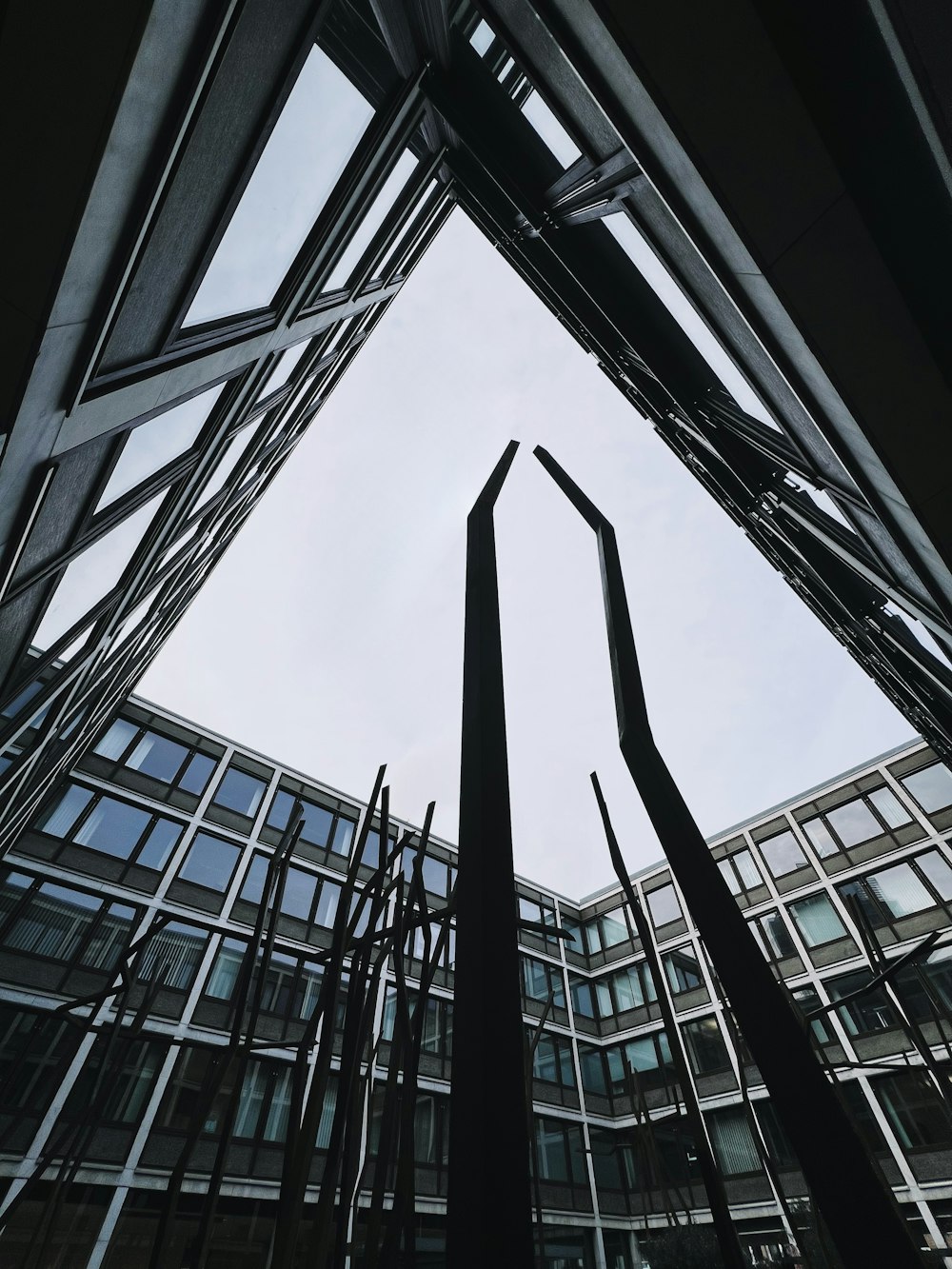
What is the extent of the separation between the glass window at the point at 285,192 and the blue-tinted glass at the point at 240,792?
17.5 m

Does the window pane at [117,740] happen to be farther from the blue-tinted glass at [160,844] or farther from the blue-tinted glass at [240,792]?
the blue-tinted glass at [240,792]

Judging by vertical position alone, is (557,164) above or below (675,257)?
above

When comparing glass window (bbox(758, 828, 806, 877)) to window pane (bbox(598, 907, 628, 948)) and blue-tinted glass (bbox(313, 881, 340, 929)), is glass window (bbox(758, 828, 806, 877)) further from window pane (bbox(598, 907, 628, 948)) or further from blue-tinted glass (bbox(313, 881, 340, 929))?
blue-tinted glass (bbox(313, 881, 340, 929))

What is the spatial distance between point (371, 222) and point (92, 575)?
4653 millimetres

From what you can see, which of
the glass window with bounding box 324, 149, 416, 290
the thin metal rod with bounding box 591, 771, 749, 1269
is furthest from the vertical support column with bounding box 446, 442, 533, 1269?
the glass window with bounding box 324, 149, 416, 290

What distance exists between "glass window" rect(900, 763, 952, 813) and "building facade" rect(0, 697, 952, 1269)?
0.06 meters

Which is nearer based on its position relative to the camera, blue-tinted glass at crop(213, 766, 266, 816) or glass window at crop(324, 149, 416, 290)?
glass window at crop(324, 149, 416, 290)

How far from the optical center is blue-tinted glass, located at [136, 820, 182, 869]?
16438 millimetres

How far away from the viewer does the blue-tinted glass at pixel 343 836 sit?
2055 centimetres

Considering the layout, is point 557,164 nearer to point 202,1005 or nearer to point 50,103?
point 50,103

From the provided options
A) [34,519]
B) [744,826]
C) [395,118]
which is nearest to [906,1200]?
[744,826]

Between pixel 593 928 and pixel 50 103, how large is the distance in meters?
29.3

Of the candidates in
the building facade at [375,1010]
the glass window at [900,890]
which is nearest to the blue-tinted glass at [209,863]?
the building facade at [375,1010]

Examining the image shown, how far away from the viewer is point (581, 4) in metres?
3.17
